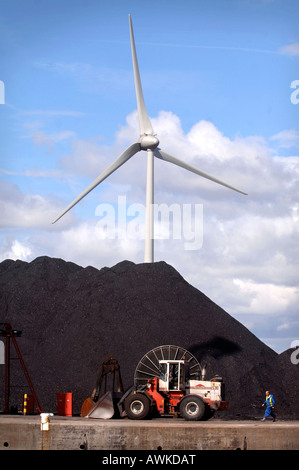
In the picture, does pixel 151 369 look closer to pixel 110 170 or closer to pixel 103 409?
pixel 103 409

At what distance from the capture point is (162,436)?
72.4ft

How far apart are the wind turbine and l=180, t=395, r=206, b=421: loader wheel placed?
72.4ft

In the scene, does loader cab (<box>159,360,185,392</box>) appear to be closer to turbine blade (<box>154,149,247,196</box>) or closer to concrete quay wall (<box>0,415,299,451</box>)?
concrete quay wall (<box>0,415,299,451</box>)

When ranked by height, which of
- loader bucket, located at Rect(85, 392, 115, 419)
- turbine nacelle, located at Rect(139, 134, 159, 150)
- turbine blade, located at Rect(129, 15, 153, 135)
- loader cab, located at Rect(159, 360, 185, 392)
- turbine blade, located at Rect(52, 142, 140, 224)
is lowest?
loader bucket, located at Rect(85, 392, 115, 419)

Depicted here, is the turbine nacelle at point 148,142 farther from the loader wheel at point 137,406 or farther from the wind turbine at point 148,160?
the loader wheel at point 137,406

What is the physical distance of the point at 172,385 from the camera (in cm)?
2597

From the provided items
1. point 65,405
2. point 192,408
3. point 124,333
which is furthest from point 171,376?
point 124,333

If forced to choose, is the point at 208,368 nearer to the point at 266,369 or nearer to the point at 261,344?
the point at 266,369

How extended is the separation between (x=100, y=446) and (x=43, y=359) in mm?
17702

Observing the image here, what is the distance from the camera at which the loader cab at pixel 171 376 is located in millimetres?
25828

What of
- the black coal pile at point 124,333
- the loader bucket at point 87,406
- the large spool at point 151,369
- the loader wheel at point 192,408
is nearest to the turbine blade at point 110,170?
the black coal pile at point 124,333

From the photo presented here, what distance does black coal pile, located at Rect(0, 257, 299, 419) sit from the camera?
36719 millimetres

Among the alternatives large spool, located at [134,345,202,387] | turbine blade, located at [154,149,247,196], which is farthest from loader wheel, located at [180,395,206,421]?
turbine blade, located at [154,149,247,196]
